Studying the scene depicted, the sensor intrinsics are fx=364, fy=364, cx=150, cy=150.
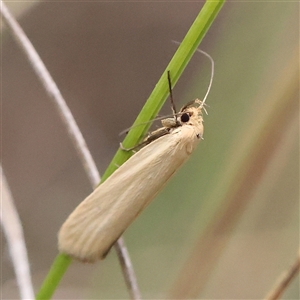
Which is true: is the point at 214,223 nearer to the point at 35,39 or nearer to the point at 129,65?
the point at 129,65

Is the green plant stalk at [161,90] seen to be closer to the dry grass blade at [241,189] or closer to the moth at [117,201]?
the moth at [117,201]

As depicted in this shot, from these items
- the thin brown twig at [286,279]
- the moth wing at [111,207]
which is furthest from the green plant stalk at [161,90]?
the thin brown twig at [286,279]

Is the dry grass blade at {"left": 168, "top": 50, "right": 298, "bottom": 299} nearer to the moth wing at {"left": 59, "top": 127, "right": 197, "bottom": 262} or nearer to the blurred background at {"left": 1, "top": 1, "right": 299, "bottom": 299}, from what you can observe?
the blurred background at {"left": 1, "top": 1, "right": 299, "bottom": 299}

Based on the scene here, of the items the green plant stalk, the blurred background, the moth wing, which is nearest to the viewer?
the green plant stalk

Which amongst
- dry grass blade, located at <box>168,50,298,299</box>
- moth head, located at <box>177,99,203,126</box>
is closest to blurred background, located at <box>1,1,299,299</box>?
dry grass blade, located at <box>168,50,298,299</box>

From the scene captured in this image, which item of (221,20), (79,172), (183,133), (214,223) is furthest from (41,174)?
(221,20)

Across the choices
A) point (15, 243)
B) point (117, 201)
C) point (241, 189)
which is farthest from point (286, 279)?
point (241, 189)
